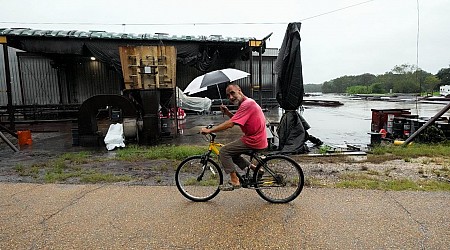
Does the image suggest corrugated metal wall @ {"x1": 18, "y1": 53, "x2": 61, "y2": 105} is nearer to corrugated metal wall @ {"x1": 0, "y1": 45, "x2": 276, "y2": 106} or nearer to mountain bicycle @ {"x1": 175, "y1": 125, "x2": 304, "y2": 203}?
corrugated metal wall @ {"x1": 0, "y1": 45, "x2": 276, "y2": 106}

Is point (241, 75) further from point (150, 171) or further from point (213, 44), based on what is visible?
point (213, 44)

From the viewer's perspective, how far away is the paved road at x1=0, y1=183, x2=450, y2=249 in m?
3.21

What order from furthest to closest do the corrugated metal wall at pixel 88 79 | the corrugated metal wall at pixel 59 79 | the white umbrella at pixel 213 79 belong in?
the corrugated metal wall at pixel 88 79
the corrugated metal wall at pixel 59 79
the white umbrella at pixel 213 79

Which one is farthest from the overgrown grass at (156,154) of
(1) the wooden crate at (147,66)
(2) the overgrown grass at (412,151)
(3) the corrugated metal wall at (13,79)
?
(3) the corrugated metal wall at (13,79)

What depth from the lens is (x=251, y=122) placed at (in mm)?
4125

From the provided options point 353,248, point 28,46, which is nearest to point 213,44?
point 28,46

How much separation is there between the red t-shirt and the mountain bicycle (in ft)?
0.57

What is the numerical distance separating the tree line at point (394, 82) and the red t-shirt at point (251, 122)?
38.9 m

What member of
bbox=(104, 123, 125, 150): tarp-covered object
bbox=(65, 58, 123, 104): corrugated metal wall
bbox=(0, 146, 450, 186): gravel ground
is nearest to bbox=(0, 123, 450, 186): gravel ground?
bbox=(0, 146, 450, 186): gravel ground

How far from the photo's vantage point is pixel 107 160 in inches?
293

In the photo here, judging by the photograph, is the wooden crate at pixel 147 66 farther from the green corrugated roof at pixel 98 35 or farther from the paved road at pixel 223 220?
the paved road at pixel 223 220

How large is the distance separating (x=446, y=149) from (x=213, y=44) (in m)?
11.4

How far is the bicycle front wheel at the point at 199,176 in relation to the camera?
14.5 ft

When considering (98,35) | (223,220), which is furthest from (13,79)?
(223,220)
